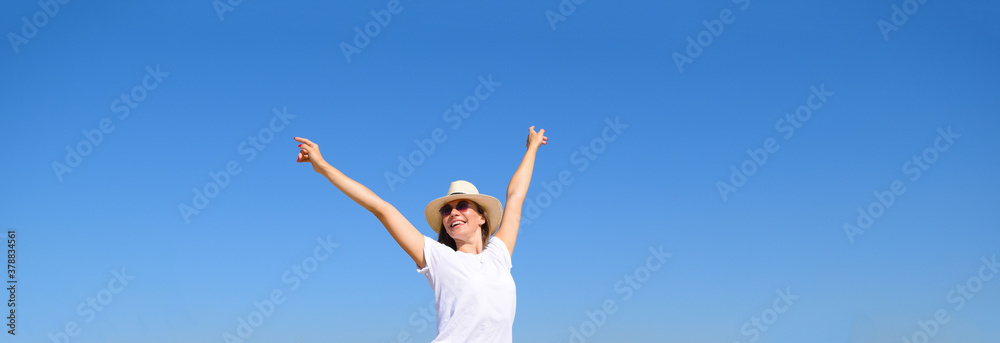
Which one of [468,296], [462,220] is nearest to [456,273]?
[468,296]

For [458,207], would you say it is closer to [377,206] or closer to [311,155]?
[377,206]

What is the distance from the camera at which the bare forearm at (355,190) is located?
5582 millimetres

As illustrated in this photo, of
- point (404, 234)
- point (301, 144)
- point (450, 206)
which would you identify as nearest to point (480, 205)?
point (450, 206)

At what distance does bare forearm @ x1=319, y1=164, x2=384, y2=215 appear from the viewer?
18.3ft

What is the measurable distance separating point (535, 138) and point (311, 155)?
2.36 metres

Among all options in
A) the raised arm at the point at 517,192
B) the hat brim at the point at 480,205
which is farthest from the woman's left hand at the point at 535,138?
the hat brim at the point at 480,205

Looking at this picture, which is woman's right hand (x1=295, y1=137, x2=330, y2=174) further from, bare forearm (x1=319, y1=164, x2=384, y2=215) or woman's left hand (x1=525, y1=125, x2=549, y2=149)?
woman's left hand (x1=525, y1=125, x2=549, y2=149)

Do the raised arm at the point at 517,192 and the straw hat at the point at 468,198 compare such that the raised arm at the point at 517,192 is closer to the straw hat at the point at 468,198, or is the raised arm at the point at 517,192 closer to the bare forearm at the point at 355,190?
the straw hat at the point at 468,198

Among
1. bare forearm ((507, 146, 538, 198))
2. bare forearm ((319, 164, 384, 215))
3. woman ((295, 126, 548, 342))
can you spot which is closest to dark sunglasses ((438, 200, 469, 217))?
woman ((295, 126, 548, 342))

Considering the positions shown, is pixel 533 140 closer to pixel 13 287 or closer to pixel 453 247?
pixel 453 247

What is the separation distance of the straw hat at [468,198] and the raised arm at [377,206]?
0.70 metres

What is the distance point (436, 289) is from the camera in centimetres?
566

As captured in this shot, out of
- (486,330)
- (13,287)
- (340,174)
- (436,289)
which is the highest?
(13,287)

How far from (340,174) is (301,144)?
0.36 metres
